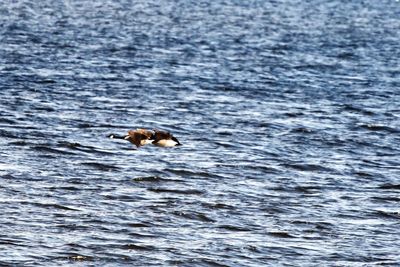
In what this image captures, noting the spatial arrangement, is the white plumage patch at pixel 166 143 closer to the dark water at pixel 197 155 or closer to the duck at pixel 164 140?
the duck at pixel 164 140

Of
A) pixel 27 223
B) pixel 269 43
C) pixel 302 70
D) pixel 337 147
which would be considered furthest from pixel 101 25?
pixel 27 223

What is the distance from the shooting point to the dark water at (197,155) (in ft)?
69.7

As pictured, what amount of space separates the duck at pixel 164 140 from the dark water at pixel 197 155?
234mm

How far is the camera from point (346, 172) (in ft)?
94.4

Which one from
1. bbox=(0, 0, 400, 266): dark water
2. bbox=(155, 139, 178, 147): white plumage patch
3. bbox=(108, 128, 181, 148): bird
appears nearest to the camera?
bbox=(0, 0, 400, 266): dark water

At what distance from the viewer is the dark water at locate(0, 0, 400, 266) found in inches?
836

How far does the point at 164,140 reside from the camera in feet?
98.9

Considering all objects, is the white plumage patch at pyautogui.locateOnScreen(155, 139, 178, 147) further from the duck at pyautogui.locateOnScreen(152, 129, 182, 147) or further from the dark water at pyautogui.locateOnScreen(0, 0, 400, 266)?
the dark water at pyautogui.locateOnScreen(0, 0, 400, 266)

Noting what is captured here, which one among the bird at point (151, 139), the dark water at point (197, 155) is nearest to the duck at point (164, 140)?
the bird at point (151, 139)

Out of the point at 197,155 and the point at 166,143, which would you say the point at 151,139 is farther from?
the point at 197,155

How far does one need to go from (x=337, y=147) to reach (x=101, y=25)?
43.4 m

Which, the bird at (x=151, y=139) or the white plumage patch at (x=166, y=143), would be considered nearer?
the bird at (x=151, y=139)

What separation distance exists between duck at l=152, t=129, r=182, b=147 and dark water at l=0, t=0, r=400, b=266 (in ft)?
0.77

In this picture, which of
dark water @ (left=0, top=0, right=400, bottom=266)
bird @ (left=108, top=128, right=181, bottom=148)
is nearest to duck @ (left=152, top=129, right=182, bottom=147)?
bird @ (left=108, top=128, right=181, bottom=148)
